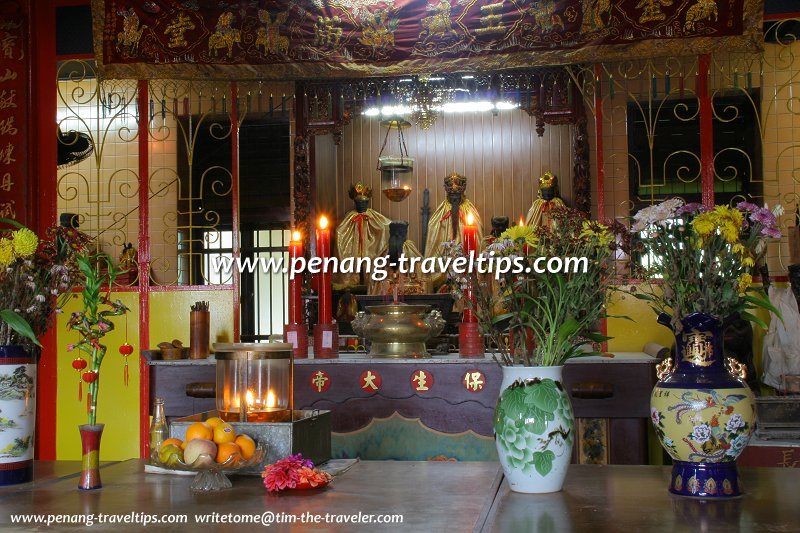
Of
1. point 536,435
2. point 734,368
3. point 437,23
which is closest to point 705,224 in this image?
point 536,435

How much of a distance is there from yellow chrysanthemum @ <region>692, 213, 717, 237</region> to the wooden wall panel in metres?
6.57

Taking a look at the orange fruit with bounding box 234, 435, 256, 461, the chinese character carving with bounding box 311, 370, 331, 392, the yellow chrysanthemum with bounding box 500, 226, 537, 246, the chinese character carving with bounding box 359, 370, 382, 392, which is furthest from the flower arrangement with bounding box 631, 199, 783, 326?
the chinese character carving with bounding box 311, 370, 331, 392

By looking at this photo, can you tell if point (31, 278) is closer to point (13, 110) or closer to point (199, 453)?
point (199, 453)

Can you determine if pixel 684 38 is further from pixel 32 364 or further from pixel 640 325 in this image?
pixel 32 364

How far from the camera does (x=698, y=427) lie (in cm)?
167

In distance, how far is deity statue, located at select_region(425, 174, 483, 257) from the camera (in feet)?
25.8

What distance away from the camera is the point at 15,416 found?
1.99 meters

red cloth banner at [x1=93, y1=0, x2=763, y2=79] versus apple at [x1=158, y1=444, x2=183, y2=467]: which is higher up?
red cloth banner at [x1=93, y1=0, x2=763, y2=79]

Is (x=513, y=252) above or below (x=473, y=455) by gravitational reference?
above

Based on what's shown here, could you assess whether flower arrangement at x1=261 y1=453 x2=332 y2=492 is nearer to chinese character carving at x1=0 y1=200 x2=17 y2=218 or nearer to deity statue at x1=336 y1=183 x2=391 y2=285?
chinese character carving at x1=0 y1=200 x2=17 y2=218

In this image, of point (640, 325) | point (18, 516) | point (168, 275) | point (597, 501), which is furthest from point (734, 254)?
point (168, 275)

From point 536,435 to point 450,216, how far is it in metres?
6.25

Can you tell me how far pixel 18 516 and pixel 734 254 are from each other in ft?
4.75

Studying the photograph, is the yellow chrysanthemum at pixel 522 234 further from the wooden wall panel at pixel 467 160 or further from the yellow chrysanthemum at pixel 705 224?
the wooden wall panel at pixel 467 160
